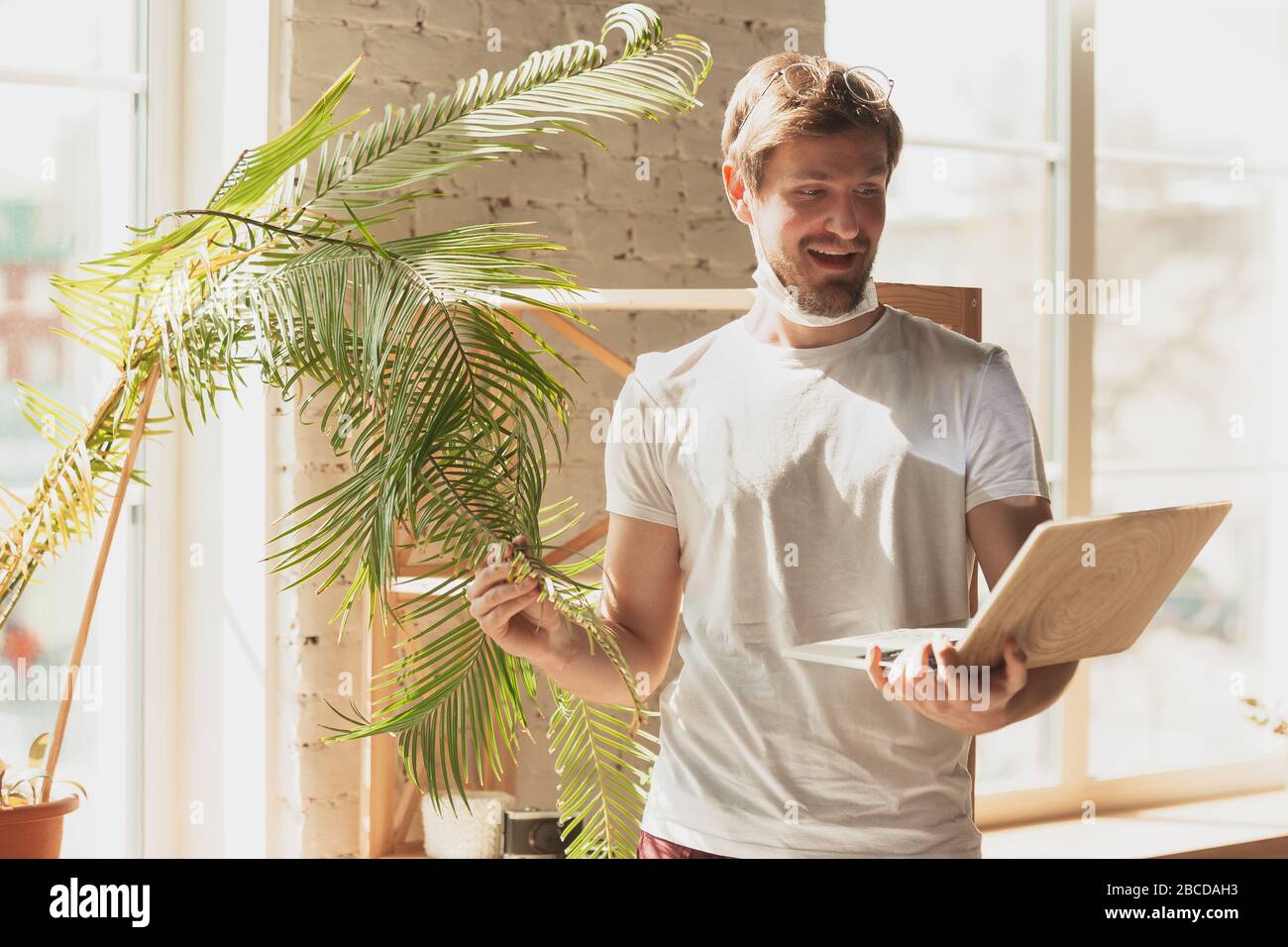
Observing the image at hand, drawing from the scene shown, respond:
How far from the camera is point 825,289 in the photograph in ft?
4.04

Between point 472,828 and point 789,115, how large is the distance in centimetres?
145

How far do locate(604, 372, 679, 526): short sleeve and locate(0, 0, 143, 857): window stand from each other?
4.83 feet

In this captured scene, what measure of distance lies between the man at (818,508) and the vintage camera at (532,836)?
0.86 meters

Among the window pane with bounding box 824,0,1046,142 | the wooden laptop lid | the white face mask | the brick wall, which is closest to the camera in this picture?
the wooden laptop lid

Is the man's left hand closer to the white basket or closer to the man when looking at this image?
the man

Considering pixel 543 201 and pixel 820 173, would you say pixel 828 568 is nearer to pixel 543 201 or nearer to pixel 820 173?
pixel 820 173

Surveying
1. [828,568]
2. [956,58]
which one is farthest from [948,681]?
[956,58]

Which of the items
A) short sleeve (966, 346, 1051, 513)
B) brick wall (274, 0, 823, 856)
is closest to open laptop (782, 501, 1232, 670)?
short sleeve (966, 346, 1051, 513)

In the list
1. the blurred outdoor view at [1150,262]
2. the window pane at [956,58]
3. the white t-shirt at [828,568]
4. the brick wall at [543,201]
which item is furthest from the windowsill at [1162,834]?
the white t-shirt at [828,568]

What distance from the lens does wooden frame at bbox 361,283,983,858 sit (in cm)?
177

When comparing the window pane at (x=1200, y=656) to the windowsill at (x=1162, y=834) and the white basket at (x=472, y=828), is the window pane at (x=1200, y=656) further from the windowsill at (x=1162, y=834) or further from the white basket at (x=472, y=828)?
the white basket at (x=472, y=828)

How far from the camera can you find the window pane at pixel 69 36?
235 centimetres

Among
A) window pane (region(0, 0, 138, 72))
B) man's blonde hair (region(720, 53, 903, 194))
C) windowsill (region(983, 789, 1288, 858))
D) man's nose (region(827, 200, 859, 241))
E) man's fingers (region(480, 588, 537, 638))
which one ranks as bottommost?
windowsill (region(983, 789, 1288, 858))
